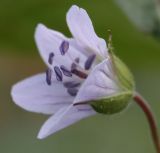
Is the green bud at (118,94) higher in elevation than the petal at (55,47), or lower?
lower

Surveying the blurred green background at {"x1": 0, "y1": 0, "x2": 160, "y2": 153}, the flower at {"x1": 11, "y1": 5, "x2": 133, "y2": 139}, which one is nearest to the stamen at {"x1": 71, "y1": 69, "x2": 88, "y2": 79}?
the flower at {"x1": 11, "y1": 5, "x2": 133, "y2": 139}

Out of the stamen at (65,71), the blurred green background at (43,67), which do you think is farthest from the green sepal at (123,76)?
the blurred green background at (43,67)

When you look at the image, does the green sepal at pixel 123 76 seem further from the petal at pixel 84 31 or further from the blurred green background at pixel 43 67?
the blurred green background at pixel 43 67

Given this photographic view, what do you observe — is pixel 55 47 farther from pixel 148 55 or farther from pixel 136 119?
pixel 136 119

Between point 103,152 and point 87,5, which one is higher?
point 87,5

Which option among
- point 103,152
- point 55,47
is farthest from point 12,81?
point 55,47

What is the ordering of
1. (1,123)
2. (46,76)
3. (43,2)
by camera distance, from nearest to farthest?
(46,76), (43,2), (1,123)

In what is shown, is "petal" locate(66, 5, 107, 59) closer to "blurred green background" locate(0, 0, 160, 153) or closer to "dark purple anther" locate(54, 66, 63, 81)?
"dark purple anther" locate(54, 66, 63, 81)
